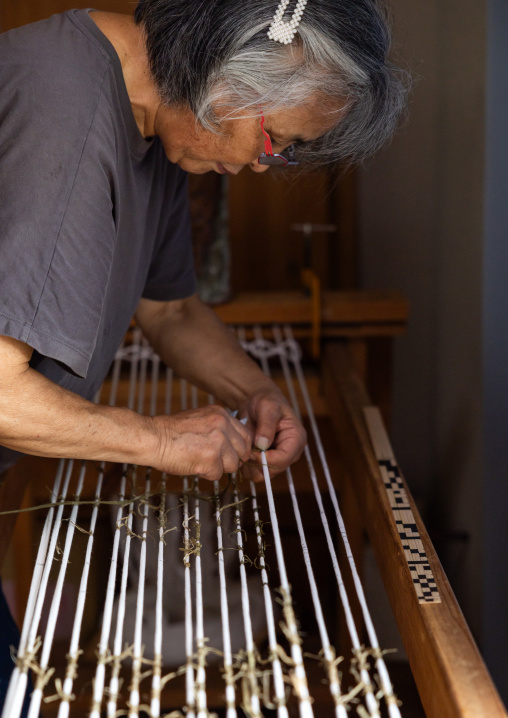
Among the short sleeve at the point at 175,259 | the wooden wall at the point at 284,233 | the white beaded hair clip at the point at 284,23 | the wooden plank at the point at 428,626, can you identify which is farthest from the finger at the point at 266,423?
the wooden wall at the point at 284,233

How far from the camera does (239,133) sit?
39.9 inches

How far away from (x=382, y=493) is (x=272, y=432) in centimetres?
22

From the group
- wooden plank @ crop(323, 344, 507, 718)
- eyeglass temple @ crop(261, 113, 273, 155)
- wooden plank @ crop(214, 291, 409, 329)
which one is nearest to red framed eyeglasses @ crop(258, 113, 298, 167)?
eyeglass temple @ crop(261, 113, 273, 155)

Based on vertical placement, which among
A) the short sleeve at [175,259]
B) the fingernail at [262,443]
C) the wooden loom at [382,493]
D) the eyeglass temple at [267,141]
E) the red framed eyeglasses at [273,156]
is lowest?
the wooden loom at [382,493]

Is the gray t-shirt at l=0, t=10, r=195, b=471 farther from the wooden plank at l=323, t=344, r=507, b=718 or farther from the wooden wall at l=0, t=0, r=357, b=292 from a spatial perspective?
the wooden wall at l=0, t=0, r=357, b=292

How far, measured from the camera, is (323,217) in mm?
2758

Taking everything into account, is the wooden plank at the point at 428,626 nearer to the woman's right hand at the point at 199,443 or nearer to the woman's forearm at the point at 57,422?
the woman's right hand at the point at 199,443

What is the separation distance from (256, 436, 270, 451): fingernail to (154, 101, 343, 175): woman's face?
42 cm

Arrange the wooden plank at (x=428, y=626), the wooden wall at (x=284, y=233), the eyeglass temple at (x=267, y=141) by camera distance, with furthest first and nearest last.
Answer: the wooden wall at (x=284, y=233) < the eyeglass temple at (x=267, y=141) < the wooden plank at (x=428, y=626)

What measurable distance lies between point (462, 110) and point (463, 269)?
41 cm

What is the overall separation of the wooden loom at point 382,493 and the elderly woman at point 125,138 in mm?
243

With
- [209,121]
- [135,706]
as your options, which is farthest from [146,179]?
[135,706]

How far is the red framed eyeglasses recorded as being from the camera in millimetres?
1014

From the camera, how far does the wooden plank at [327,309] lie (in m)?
1.98
